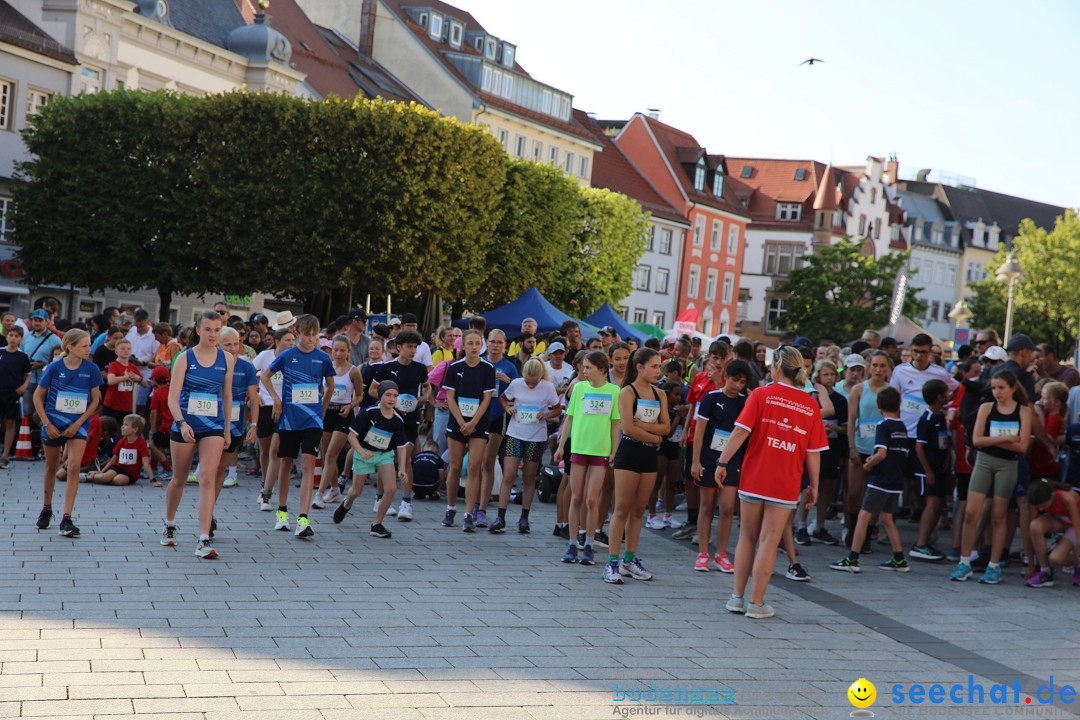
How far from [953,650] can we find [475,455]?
5592mm

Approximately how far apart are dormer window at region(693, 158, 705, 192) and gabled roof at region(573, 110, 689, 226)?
3439 mm

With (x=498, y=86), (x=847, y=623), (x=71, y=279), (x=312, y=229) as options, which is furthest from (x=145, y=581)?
(x=498, y=86)

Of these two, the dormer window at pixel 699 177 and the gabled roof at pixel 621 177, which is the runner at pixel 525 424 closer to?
the gabled roof at pixel 621 177

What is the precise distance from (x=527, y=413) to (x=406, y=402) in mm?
1252

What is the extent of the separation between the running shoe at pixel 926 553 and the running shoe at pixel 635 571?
3.68m

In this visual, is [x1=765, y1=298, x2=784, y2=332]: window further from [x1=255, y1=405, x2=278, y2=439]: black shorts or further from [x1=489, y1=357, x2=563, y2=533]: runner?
[x1=489, y1=357, x2=563, y2=533]: runner

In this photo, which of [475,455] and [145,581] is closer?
[145,581]

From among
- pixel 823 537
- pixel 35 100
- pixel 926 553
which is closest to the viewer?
pixel 926 553

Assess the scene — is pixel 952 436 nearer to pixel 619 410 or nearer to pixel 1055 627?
pixel 1055 627

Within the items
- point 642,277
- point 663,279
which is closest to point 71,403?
point 642,277

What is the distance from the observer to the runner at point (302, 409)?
1160 centimetres

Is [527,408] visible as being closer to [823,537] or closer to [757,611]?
[823,537]

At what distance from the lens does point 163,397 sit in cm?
1573

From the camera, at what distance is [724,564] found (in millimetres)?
11469
